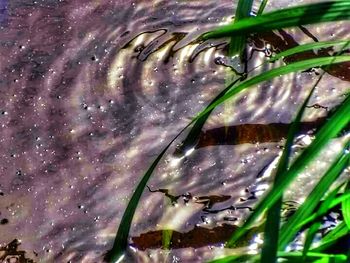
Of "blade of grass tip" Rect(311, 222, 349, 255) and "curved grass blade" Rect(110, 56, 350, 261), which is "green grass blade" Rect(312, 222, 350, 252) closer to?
"blade of grass tip" Rect(311, 222, 349, 255)

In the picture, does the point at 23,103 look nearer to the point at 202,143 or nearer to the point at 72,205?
the point at 72,205

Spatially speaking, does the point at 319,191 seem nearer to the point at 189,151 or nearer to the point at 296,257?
the point at 296,257

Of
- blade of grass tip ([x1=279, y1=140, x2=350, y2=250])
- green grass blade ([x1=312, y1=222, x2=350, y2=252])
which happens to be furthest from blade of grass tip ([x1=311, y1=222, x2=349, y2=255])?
blade of grass tip ([x1=279, y1=140, x2=350, y2=250])

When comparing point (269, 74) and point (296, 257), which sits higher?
point (269, 74)

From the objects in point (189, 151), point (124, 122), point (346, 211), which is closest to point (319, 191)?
point (346, 211)

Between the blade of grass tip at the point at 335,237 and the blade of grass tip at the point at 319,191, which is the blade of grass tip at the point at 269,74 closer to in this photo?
the blade of grass tip at the point at 319,191

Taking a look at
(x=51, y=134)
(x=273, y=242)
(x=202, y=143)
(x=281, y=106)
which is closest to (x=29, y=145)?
(x=51, y=134)
